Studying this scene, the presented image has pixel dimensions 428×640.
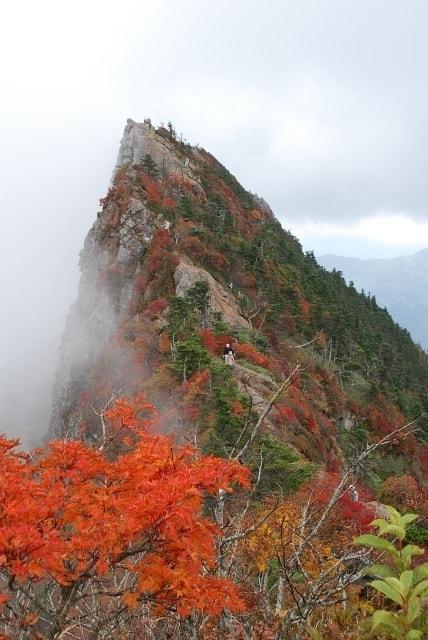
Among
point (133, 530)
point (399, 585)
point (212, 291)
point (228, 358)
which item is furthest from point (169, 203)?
point (399, 585)

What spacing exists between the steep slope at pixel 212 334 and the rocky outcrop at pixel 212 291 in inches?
6.4

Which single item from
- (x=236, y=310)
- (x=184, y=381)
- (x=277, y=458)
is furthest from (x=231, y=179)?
(x=277, y=458)

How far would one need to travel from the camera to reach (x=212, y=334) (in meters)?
36.5

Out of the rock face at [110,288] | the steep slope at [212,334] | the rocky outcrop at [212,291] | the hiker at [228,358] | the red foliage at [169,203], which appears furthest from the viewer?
the red foliage at [169,203]

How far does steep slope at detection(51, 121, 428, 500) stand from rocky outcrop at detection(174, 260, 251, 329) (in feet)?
0.53

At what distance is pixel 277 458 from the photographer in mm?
23219

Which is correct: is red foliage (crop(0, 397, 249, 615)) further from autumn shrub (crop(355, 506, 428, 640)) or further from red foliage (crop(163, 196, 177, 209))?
red foliage (crop(163, 196, 177, 209))

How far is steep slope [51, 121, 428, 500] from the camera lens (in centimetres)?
2891

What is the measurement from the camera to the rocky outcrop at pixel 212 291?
41125 mm

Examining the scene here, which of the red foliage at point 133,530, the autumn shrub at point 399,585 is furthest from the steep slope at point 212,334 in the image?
the autumn shrub at point 399,585

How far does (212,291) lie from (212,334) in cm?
655

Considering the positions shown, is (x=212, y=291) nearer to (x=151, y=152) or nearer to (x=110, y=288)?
(x=110, y=288)

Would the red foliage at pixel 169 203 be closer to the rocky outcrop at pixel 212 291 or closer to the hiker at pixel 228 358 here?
the rocky outcrop at pixel 212 291

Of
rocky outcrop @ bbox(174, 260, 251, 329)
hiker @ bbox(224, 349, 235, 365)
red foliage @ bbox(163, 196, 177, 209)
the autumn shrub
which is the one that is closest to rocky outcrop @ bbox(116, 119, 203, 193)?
red foliage @ bbox(163, 196, 177, 209)
